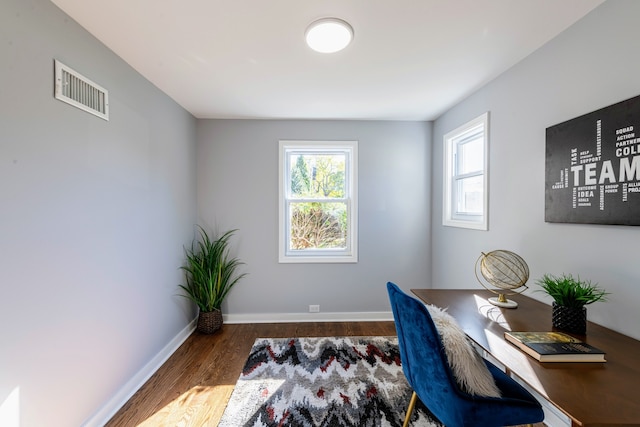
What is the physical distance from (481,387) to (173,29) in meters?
2.50

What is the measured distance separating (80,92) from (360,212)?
8.81ft

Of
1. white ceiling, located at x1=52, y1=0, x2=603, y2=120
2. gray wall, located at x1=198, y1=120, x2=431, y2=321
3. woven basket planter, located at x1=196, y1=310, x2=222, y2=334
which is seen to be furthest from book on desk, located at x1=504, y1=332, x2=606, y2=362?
woven basket planter, located at x1=196, y1=310, x2=222, y2=334

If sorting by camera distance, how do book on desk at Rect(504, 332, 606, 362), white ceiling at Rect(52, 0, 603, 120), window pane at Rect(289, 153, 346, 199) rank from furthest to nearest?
window pane at Rect(289, 153, 346, 199), white ceiling at Rect(52, 0, 603, 120), book on desk at Rect(504, 332, 606, 362)

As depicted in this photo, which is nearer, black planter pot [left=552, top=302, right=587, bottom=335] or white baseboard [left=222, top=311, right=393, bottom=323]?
black planter pot [left=552, top=302, right=587, bottom=335]

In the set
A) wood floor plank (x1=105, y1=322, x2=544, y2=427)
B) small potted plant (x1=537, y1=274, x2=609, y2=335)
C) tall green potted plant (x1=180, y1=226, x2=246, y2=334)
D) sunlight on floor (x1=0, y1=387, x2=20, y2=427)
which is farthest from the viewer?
tall green potted plant (x1=180, y1=226, x2=246, y2=334)

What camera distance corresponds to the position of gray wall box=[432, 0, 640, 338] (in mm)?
1312

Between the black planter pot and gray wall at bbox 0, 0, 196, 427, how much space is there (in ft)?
8.55

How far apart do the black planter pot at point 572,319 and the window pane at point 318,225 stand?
2.25m

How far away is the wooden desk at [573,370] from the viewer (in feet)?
2.64

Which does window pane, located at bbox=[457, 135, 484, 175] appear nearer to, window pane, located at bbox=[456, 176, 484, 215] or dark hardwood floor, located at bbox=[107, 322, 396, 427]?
window pane, located at bbox=[456, 176, 484, 215]

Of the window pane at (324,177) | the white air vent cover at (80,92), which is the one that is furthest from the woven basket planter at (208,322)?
the white air vent cover at (80,92)

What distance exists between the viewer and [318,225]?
Result: 3430mm

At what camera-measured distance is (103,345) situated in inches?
68.7

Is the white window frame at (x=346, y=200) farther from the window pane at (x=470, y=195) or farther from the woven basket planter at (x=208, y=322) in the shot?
the window pane at (x=470, y=195)
